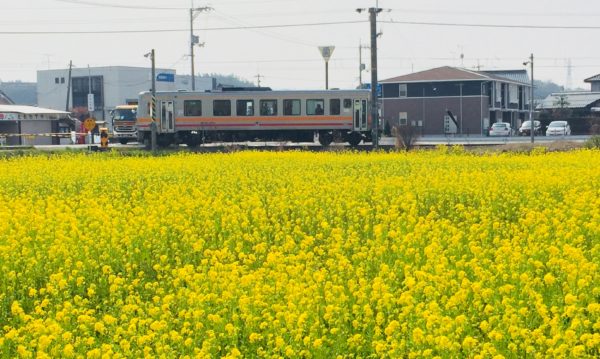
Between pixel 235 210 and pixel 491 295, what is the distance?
541cm

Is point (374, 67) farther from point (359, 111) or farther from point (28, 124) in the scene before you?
point (28, 124)

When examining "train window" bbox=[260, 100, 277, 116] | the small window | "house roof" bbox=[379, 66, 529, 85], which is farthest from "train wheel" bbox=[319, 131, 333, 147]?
the small window

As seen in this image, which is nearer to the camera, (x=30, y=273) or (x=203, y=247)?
(x=30, y=273)

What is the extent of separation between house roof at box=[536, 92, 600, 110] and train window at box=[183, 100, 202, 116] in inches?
1424

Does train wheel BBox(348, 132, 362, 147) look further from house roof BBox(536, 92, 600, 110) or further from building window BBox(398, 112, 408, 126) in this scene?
house roof BBox(536, 92, 600, 110)

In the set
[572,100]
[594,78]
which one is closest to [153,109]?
[572,100]

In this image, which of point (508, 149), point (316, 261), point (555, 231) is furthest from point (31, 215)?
point (508, 149)

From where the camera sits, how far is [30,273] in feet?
28.8

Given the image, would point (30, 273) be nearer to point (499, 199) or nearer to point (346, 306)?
point (346, 306)

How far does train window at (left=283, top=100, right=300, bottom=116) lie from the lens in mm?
34688

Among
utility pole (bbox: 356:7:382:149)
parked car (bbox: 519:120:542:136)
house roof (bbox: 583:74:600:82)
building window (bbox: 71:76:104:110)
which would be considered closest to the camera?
utility pole (bbox: 356:7:382:149)

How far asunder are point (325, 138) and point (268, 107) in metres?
2.53

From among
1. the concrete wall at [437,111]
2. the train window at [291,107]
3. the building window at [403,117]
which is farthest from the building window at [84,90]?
A: the train window at [291,107]

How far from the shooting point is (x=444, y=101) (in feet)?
197
